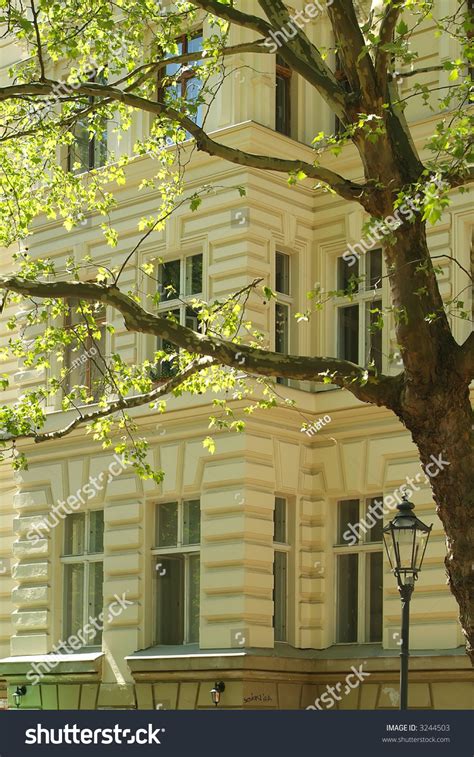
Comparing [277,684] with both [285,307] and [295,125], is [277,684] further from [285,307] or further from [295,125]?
[295,125]

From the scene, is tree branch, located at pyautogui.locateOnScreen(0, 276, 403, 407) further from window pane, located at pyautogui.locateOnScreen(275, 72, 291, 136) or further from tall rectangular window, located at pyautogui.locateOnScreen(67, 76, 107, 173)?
tall rectangular window, located at pyautogui.locateOnScreen(67, 76, 107, 173)

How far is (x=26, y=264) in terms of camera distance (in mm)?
19688

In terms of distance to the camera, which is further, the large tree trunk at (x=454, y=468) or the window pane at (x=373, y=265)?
the window pane at (x=373, y=265)

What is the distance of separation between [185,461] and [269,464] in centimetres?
145

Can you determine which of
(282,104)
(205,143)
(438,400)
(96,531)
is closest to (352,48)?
(205,143)

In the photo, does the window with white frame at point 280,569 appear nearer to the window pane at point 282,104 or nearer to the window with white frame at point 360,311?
the window with white frame at point 360,311

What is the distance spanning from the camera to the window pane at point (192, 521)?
24406mm

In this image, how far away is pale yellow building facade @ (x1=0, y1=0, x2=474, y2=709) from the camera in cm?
2316

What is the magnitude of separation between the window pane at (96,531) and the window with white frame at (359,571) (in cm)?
418

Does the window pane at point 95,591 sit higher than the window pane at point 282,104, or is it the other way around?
the window pane at point 282,104

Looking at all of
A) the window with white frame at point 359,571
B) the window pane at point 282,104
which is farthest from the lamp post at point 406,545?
the window pane at point 282,104

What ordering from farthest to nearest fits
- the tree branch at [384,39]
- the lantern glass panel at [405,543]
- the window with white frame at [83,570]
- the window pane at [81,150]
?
1. the window pane at [81,150]
2. the window with white frame at [83,570]
3. the lantern glass panel at [405,543]
4. the tree branch at [384,39]

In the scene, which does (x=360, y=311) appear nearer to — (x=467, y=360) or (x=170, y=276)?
(x=170, y=276)

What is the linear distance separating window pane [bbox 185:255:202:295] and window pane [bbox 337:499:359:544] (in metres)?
4.32
